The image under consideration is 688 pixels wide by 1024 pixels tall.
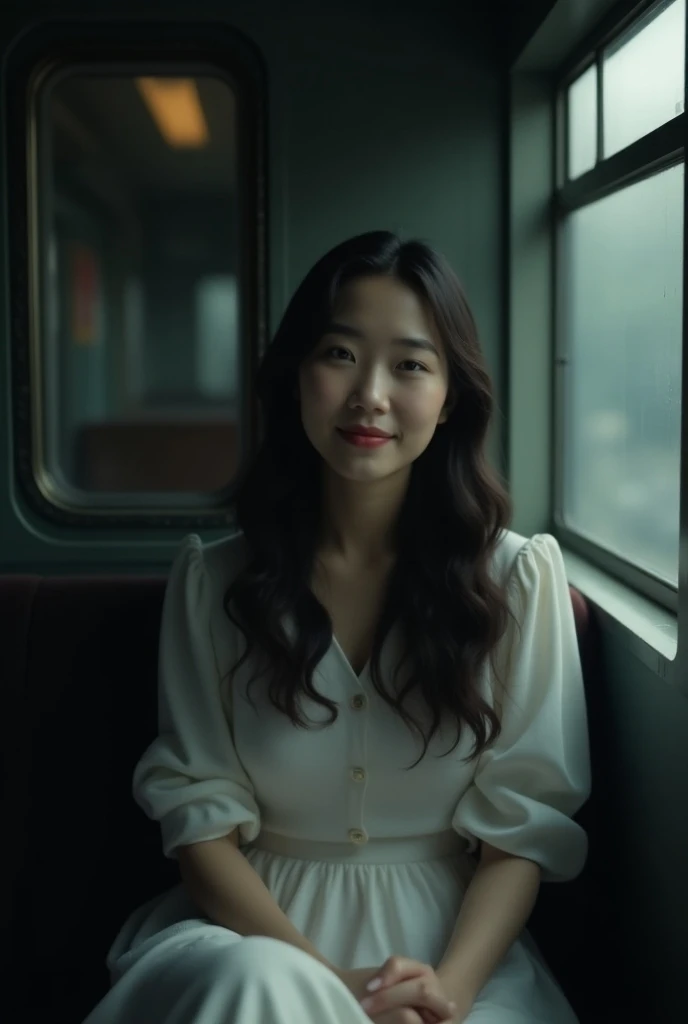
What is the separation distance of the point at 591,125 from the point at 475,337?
0.91 meters

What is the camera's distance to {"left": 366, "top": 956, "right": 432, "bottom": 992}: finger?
4.55 feet

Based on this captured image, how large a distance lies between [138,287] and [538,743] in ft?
28.4

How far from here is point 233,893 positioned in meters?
1.55

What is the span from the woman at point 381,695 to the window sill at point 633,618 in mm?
→ 113

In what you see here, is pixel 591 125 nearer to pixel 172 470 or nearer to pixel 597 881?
pixel 597 881

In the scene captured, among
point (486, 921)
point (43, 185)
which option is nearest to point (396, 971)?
point (486, 921)

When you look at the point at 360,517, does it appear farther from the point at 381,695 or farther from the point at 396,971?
the point at 396,971

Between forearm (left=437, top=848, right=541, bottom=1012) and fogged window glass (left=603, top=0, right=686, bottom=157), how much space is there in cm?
114

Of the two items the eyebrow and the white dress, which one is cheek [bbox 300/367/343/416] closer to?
the eyebrow

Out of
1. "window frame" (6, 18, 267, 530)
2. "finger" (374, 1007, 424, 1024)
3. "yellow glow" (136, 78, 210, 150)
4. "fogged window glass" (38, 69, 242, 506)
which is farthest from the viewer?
"yellow glow" (136, 78, 210, 150)

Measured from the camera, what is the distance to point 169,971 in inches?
52.9

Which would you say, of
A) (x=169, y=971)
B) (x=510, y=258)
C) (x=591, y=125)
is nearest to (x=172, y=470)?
(x=510, y=258)

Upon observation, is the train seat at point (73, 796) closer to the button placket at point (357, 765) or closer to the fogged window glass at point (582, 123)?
the button placket at point (357, 765)

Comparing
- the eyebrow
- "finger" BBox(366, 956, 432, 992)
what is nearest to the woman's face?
the eyebrow
